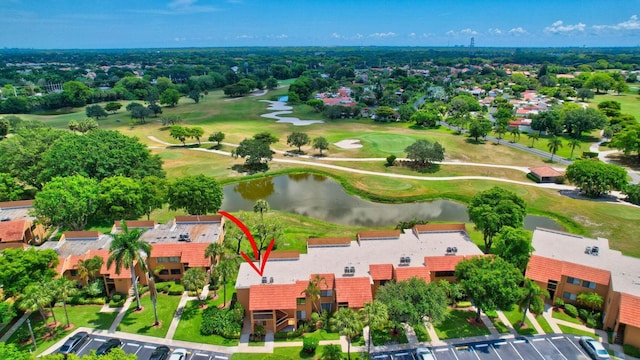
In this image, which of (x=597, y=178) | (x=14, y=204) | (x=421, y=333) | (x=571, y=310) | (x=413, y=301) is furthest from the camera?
(x=597, y=178)

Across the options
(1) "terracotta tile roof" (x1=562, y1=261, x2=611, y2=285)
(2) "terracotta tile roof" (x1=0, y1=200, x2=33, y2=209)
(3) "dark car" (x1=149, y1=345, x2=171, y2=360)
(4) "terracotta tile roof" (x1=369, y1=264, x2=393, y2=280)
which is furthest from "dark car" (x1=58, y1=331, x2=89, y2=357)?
(1) "terracotta tile roof" (x1=562, y1=261, x2=611, y2=285)

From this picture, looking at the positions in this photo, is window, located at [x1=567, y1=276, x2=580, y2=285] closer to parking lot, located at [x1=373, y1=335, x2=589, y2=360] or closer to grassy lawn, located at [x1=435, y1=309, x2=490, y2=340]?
parking lot, located at [x1=373, y1=335, x2=589, y2=360]

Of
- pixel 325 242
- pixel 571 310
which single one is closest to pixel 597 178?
pixel 571 310

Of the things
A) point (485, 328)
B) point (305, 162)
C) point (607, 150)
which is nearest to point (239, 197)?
point (305, 162)

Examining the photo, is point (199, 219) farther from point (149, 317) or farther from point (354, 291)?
point (354, 291)

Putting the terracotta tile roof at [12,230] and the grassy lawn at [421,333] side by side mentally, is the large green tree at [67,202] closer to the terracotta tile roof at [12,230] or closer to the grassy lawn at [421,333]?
the terracotta tile roof at [12,230]

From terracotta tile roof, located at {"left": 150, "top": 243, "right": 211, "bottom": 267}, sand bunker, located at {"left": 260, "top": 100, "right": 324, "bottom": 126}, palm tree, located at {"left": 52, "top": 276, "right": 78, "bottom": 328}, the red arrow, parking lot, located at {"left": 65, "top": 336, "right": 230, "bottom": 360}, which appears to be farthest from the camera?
sand bunker, located at {"left": 260, "top": 100, "right": 324, "bottom": 126}

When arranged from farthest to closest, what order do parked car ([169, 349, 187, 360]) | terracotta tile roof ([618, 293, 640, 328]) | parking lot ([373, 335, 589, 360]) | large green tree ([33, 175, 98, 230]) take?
large green tree ([33, 175, 98, 230]), terracotta tile roof ([618, 293, 640, 328]), parking lot ([373, 335, 589, 360]), parked car ([169, 349, 187, 360])
